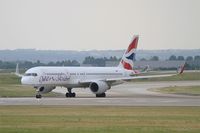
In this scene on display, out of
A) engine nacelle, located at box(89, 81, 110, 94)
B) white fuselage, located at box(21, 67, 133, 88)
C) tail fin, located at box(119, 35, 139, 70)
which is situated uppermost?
tail fin, located at box(119, 35, 139, 70)

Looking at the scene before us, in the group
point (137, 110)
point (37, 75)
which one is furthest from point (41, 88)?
point (137, 110)

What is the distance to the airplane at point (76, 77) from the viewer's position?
73.8 m

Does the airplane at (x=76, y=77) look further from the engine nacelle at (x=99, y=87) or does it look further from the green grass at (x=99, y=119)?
the green grass at (x=99, y=119)

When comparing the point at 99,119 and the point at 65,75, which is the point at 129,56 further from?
the point at 99,119

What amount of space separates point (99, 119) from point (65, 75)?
3546cm

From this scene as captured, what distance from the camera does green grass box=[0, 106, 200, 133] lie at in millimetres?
34281

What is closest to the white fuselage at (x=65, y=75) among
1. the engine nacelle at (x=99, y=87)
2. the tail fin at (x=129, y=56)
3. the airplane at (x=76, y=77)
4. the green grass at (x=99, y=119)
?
the airplane at (x=76, y=77)

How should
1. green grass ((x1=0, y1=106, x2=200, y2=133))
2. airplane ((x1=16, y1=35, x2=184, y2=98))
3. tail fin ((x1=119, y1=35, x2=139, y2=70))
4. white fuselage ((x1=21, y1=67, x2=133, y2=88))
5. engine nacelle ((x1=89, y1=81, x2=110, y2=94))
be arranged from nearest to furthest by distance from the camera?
green grass ((x1=0, y1=106, x2=200, y2=133))
white fuselage ((x1=21, y1=67, x2=133, y2=88))
airplane ((x1=16, y1=35, x2=184, y2=98))
engine nacelle ((x1=89, y1=81, x2=110, y2=94))
tail fin ((x1=119, y1=35, x2=139, y2=70))

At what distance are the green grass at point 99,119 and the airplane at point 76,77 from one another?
21731 mm

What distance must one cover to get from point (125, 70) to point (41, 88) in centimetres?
1131

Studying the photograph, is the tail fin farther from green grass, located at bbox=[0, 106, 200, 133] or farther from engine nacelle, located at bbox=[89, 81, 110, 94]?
green grass, located at bbox=[0, 106, 200, 133]

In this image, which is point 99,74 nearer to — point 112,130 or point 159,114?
point 159,114

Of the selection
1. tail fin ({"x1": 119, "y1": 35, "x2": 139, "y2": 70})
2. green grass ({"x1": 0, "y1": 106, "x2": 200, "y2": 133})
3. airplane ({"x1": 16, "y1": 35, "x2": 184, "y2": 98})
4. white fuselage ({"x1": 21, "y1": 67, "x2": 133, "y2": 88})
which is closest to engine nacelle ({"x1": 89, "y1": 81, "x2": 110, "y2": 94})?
airplane ({"x1": 16, "y1": 35, "x2": 184, "y2": 98})

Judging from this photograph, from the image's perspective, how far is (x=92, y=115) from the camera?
1719 inches
